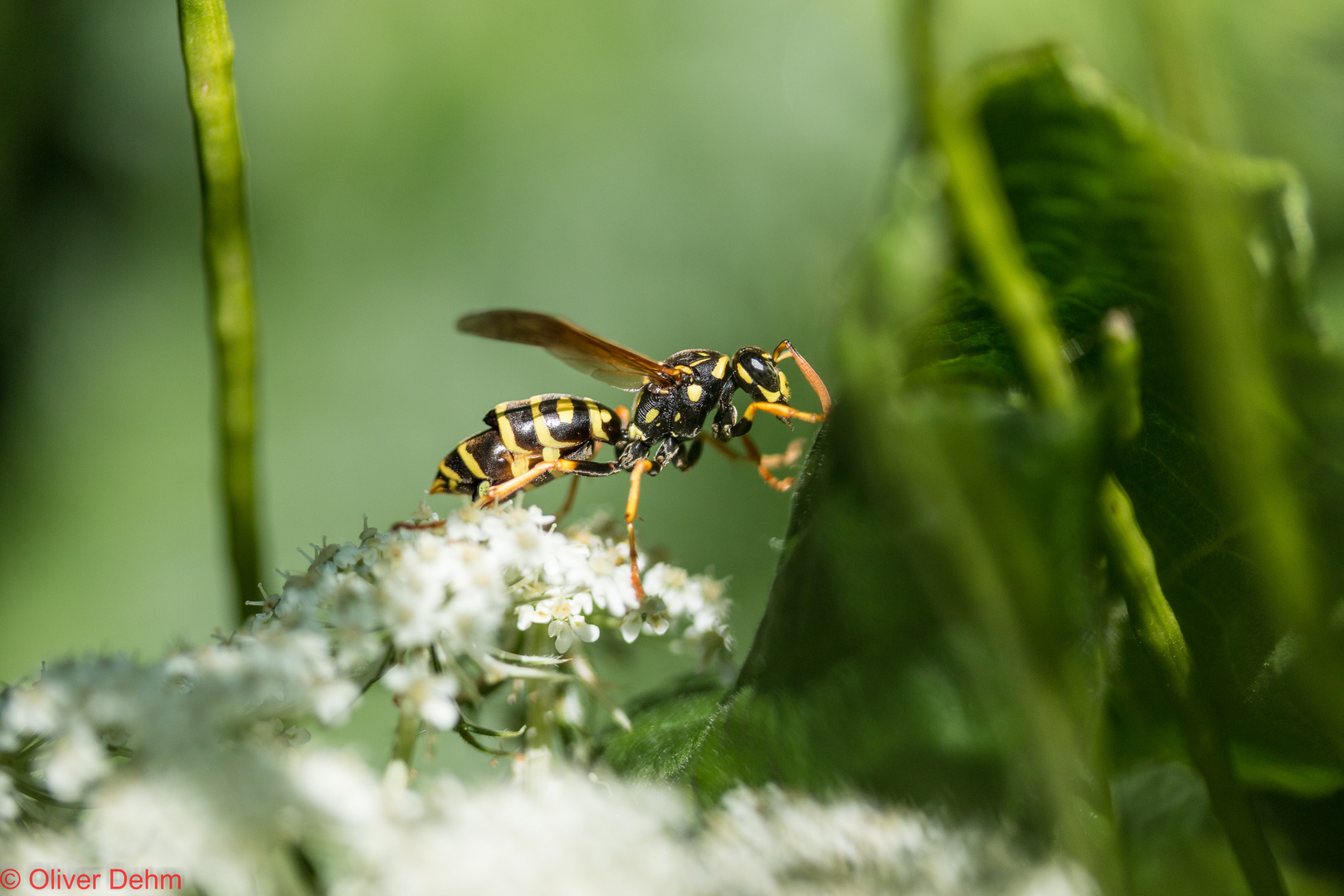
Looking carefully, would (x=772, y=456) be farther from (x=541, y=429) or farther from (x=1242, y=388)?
(x=1242, y=388)

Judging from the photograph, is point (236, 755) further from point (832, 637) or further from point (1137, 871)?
point (1137, 871)

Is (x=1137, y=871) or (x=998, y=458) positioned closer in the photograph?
(x=998, y=458)

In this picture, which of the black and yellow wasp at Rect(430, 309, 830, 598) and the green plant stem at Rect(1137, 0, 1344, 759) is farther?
the black and yellow wasp at Rect(430, 309, 830, 598)

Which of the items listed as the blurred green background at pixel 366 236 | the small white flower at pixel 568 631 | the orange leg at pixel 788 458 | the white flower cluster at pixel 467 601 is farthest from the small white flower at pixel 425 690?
the blurred green background at pixel 366 236

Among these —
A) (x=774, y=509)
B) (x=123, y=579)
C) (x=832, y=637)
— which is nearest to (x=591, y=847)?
(x=832, y=637)

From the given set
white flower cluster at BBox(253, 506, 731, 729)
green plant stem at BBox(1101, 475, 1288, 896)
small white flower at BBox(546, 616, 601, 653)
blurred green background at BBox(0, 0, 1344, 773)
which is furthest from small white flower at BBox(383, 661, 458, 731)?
blurred green background at BBox(0, 0, 1344, 773)

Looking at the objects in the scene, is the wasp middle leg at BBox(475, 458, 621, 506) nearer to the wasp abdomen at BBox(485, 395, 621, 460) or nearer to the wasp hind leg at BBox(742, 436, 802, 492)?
the wasp abdomen at BBox(485, 395, 621, 460)

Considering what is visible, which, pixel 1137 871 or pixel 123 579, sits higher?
pixel 1137 871
